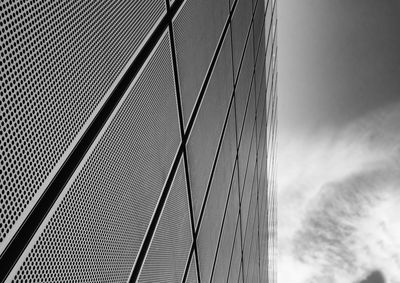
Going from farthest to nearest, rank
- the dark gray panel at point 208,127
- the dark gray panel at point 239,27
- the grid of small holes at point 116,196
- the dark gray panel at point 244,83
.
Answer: the dark gray panel at point 244,83 → the dark gray panel at point 239,27 → the dark gray panel at point 208,127 → the grid of small holes at point 116,196

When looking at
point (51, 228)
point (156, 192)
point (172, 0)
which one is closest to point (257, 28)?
point (172, 0)

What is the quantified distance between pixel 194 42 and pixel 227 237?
17.5 feet

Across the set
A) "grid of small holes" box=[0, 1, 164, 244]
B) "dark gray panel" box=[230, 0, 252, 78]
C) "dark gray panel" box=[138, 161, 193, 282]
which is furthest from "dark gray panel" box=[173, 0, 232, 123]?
"dark gray panel" box=[230, 0, 252, 78]

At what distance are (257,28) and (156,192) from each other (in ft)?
34.7

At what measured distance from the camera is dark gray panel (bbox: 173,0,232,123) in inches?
168

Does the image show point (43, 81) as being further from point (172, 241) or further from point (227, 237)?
point (227, 237)

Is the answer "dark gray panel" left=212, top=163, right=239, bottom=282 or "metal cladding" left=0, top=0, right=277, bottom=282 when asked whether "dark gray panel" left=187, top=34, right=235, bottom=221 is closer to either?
"metal cladding" left=0, top=0, right=277, bottom=282

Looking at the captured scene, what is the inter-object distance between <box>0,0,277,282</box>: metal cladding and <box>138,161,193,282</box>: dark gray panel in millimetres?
14

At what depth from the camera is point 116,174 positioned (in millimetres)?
2582

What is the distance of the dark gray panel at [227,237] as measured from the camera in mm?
7490

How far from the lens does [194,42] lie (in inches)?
191

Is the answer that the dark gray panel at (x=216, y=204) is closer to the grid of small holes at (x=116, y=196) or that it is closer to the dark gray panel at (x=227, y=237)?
the dark gray panel at (x=227, y=237)

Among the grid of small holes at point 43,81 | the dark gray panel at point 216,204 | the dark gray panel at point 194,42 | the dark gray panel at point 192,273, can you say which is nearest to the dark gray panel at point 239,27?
the dark gray panel at point 216,204

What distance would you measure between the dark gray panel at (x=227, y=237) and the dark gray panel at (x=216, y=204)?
0.57m
